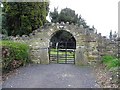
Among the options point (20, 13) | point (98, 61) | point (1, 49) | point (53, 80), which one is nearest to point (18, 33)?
point (20, 13)

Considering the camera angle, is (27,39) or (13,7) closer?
(27,39)

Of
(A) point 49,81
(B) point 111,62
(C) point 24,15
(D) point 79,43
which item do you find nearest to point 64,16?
(C) point 24,15

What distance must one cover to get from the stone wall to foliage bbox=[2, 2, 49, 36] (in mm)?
2830

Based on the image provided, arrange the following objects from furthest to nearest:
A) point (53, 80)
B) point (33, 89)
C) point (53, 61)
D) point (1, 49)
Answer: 1. point (53, 61)
2. point (1, 49)
3. point (53, 80)
4. point (33, 89)

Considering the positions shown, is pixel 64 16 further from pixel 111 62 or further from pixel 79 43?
pixel 111 62

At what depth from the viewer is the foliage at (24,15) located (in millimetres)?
21328

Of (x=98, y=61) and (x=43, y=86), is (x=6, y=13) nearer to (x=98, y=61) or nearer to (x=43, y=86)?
(x=98, y=61)

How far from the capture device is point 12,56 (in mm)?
14281

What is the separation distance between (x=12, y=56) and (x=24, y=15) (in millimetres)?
7728

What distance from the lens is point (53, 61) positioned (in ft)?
67.7

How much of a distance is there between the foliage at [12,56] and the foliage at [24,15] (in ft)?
15.1

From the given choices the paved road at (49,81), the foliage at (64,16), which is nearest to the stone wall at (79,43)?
the paved road at (49,81)

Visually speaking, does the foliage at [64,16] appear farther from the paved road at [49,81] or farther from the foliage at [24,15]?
the paved road at [49,81]

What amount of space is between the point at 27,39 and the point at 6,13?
3.83m
